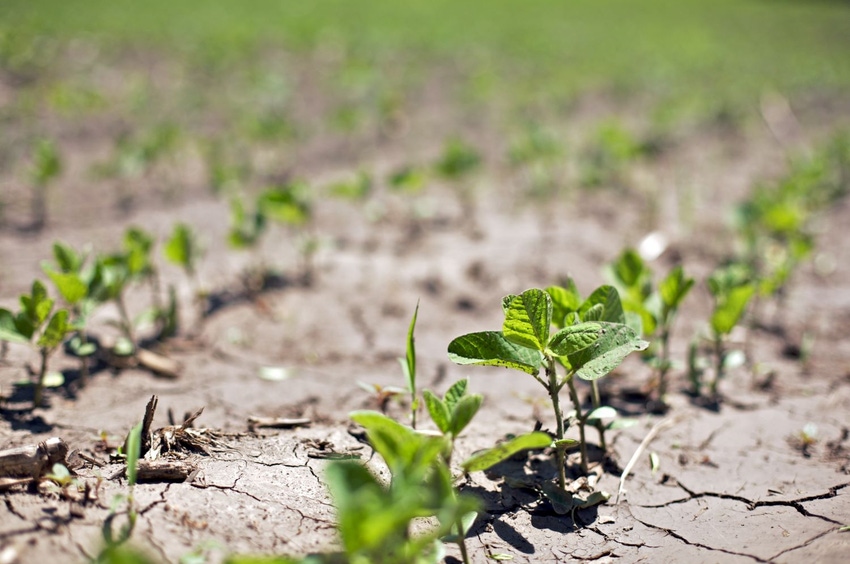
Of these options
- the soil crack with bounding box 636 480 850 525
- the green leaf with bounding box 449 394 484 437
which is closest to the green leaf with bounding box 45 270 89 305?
the green leaf with bounding box 449 394 484 437

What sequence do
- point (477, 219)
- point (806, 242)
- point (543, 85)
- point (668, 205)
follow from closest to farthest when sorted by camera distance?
point (806, 242) → point (477, 219) → point (668, 205) → point (543, 85)

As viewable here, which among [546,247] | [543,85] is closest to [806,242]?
[546,247]

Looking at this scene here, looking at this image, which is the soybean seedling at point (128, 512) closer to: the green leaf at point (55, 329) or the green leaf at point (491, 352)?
the green leaf at point (55, 329)

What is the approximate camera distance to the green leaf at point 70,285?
8.11ft

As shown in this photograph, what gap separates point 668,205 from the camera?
535 cm

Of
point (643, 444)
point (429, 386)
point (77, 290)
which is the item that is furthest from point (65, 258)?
point (643, 444)

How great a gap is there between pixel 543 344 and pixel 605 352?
0.63 ft

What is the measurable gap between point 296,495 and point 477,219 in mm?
3149

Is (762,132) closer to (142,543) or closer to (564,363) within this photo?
(564,363)

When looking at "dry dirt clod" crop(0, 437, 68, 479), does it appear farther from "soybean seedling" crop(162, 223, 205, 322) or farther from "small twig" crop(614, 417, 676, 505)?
"small twig" crop(614, 417, 676, 505)

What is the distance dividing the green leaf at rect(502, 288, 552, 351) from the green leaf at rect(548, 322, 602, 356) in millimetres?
43

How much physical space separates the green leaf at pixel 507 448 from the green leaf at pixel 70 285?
166 centimetres

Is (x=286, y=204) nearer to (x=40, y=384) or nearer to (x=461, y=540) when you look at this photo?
(x=40, y=384)

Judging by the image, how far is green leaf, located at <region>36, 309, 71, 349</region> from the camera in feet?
7.45
